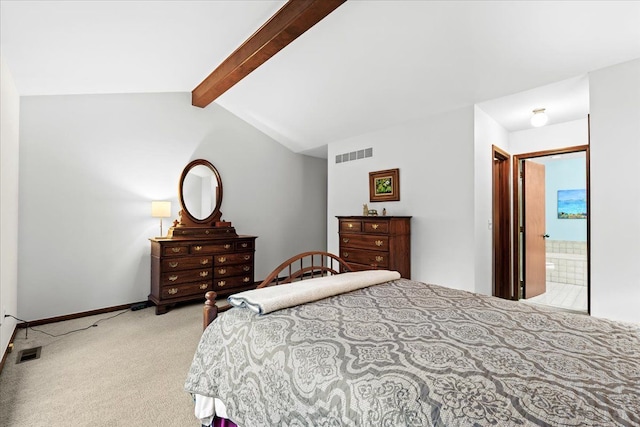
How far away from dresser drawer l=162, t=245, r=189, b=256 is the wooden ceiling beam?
6.91 feet

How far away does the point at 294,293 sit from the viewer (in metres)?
1.67

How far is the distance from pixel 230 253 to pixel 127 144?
1977mm

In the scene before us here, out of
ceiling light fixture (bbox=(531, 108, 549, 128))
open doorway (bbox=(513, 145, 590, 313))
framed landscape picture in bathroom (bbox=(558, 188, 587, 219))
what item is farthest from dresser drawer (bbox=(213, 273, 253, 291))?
framed landscape picture in bathroom (bbox=(558, 188, 587, 219))

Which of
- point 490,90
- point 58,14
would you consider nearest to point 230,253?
point 58,14

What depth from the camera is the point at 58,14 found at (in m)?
2.14

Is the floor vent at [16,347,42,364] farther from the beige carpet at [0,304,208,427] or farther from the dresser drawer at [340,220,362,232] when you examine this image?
the dresser drawer at [340,220,362,232]

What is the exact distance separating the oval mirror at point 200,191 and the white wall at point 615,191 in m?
4.58

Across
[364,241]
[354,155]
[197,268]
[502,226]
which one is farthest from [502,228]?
[197,268]

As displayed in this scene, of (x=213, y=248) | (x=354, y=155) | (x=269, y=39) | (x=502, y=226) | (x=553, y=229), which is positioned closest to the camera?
(x=269, y=39)

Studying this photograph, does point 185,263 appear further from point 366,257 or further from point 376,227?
point 376,227

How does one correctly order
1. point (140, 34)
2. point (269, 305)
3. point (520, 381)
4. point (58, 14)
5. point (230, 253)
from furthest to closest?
point (230, 253), point (140, 34), point (58, 14), point (269, 305), point (520, 381)

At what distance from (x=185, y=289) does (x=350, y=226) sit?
232cm

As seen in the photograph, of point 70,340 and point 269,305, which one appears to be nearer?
point 269,305

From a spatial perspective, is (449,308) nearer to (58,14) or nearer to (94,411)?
(94,411)
